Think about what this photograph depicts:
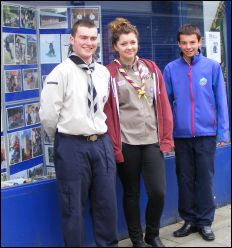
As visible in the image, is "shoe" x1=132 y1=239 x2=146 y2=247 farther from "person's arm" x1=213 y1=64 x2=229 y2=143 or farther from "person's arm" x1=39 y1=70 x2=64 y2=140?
Answer: "person's arm" x1=39 y1=70 x2=64 y2=140

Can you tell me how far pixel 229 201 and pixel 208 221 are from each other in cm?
117

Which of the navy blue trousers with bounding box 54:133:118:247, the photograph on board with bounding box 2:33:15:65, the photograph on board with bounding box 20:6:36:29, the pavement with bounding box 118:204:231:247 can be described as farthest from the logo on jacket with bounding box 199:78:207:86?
the photograph on board with bounding box 2:33:15:65

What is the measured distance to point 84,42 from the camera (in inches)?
142

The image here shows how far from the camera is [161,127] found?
3965 millimetres

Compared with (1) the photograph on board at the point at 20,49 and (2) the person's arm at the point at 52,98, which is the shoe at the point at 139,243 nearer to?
(2) the person's arm at the point at 52,98

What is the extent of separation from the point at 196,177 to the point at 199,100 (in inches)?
28.4

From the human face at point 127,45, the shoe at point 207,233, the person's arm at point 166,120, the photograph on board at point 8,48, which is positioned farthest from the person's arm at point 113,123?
the shoe at point 207,233

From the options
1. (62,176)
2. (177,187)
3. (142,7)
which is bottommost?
(177,187)

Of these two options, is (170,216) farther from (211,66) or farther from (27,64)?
(27,64)

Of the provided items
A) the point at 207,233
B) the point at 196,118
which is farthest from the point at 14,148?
the point at 207,233

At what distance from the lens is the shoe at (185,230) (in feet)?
14.6

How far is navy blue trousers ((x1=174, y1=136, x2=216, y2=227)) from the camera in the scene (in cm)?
434

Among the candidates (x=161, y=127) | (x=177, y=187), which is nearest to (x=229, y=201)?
(x=177, y=187)

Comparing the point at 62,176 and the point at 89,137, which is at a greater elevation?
the point at 89,137
